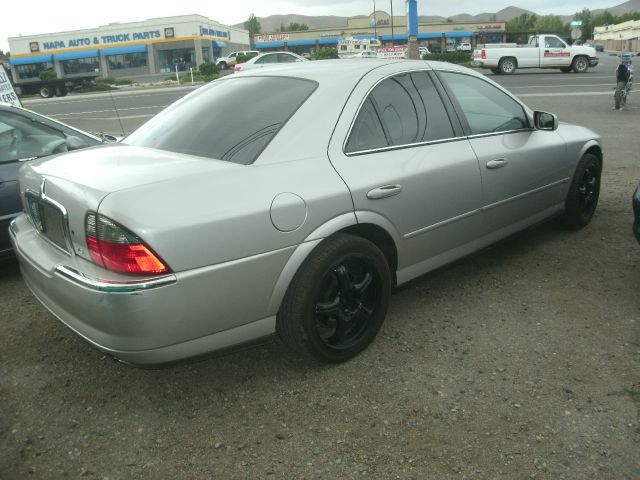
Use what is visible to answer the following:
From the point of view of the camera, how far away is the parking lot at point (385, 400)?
232 centimetres

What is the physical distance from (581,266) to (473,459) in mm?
2443

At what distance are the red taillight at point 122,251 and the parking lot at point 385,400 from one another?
2.63 feet

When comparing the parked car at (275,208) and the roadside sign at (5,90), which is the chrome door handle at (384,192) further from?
the roadside sign at (5,90)

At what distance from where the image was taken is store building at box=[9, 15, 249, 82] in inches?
2579

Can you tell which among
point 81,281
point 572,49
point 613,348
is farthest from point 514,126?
point 572,49

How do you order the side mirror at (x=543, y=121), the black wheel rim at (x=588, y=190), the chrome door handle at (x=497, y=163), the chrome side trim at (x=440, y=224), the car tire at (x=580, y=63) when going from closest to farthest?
the chrome side trim at (x=440, y=224) → the chrome door handle at (x=497, y=163) → the side mirror at (x=543, y=121) → the black wheel rim at (x=588, y=190) → the car tire at (x=580, y=63)

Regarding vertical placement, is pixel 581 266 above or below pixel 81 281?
below

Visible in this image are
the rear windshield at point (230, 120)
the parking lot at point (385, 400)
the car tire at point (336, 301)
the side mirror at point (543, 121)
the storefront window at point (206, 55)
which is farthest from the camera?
the storefront window at point (206, 55)

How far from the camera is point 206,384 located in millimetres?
2920

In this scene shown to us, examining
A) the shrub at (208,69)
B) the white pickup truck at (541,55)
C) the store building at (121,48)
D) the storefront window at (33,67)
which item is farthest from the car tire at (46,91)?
the store building at (121,48)

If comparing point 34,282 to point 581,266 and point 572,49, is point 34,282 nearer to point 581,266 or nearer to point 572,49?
point 581,266

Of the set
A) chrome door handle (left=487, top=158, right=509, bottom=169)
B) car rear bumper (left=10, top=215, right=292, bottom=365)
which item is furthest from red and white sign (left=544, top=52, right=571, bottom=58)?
car rear bumper (left=10, top=215, right=292, bottom=365)

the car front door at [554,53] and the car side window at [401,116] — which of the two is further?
the car front door at [554,53]

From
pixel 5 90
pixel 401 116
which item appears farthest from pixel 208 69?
pixel 401 116
